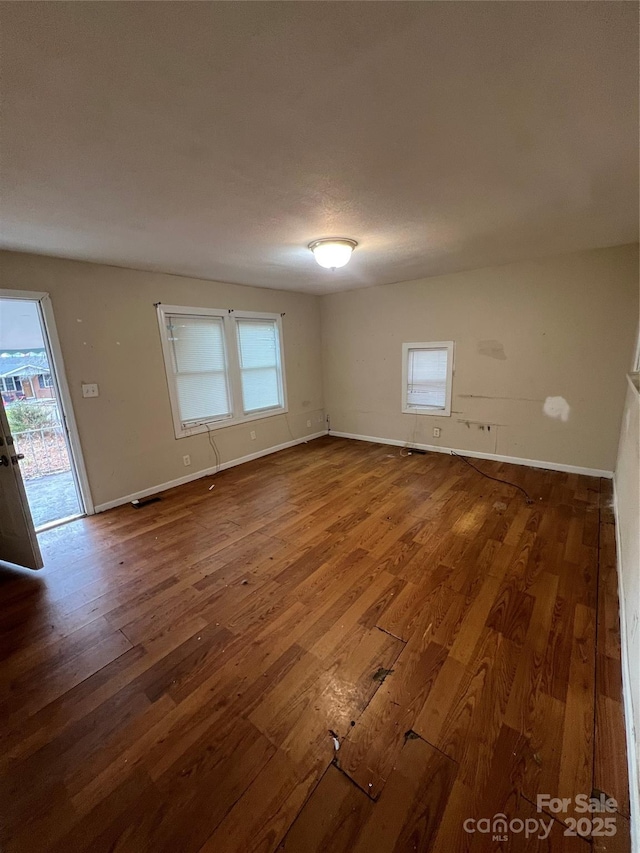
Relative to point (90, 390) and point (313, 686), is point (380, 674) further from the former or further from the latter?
point (90, 390)

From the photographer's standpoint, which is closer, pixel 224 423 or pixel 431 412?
pixel 224 423

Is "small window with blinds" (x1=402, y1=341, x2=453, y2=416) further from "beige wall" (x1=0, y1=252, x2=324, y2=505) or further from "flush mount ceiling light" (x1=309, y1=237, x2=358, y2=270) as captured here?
"beige wall" (x1=0, y1=252, x2=324, y2=505)

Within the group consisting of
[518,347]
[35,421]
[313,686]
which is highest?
[518,347]

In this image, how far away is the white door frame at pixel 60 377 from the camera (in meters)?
2.82

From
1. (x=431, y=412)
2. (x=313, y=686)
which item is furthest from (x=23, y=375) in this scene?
(x=431, y=412)

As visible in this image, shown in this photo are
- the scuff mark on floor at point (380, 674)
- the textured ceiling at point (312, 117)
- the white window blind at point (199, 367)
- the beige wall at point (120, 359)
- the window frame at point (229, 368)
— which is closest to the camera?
the textured ceiling at point (312, 117)

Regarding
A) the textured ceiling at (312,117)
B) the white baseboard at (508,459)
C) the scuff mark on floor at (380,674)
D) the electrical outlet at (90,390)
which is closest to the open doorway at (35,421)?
the electrical outlet at (90,390)

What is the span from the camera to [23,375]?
13.8 feet

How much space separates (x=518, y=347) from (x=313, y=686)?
4.05m

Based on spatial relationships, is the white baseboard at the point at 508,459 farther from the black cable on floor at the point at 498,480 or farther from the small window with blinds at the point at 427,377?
the small window with blinds at the point at 427,377

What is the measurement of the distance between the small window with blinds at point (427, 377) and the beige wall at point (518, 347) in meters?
0.10

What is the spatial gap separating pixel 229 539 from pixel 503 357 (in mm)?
3818

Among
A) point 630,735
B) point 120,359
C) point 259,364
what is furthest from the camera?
point 259,364

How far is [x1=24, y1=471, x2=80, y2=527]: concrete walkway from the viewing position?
3.32 m
